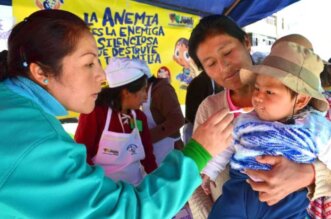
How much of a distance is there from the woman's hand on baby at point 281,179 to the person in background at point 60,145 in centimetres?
25

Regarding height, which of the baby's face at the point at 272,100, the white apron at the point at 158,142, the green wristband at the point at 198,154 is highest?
the baby's face at the point at 272,100

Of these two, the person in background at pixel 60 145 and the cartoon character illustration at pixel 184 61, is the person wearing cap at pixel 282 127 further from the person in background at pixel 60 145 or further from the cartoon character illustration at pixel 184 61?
the cartoon character illustration at pixel 184 61

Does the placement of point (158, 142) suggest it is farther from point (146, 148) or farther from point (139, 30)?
point (139, 30)

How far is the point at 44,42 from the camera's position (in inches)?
43.4

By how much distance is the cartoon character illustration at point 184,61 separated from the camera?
3.42 meters

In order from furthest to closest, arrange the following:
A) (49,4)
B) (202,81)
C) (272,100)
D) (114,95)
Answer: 1. (202,81)
2. (49,4)
3. (114,95)
4. (272,100)

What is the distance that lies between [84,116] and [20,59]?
1.10 meters

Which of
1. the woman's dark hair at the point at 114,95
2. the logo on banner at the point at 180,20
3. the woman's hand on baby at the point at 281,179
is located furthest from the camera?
the logo on banner at the point at 180,20

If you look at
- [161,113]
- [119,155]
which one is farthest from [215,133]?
[161,113]

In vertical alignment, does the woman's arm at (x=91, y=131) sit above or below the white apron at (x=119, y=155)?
above

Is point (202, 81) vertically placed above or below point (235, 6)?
below

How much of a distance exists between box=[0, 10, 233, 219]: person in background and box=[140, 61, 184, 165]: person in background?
1.57 m

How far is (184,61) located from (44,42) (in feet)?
8.14

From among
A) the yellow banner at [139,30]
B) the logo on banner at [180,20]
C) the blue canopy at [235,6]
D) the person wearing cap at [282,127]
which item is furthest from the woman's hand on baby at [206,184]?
the logo on banner at [180,20]
